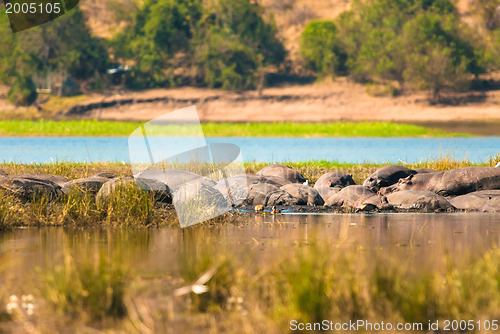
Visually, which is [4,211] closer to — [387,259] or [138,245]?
[138,245]

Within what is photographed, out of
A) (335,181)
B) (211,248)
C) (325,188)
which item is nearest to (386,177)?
(335,181)

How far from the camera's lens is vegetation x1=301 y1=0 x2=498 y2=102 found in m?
55.1

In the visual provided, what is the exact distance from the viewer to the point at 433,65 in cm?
5484

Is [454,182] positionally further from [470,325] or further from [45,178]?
[470,325]

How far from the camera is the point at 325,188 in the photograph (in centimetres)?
1631

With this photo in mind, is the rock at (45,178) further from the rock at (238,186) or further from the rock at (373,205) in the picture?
the rock at (373,205)

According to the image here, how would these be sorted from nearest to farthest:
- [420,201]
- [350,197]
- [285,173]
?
[420,201] → [350,197] → [285,173]

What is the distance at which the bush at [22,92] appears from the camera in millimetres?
55531

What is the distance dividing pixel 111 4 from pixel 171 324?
64.1 meters

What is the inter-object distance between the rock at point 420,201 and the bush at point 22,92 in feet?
147

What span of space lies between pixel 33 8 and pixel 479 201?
1963 inches

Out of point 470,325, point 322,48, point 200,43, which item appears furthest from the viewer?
point 200,43

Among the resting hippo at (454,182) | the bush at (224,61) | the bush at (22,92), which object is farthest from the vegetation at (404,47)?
the resting hippo at (454,182)

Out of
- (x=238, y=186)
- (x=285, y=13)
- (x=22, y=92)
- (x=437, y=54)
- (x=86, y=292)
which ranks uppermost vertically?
(x=285, y=13)
